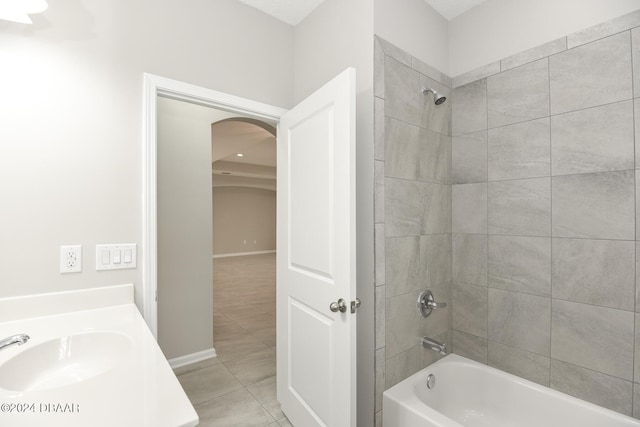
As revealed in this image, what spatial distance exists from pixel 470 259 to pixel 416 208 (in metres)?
0.57

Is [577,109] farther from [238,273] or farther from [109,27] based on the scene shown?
[238,273]

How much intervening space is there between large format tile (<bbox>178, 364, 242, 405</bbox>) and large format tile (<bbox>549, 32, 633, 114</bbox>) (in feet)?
9.31

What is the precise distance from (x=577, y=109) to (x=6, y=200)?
269cm

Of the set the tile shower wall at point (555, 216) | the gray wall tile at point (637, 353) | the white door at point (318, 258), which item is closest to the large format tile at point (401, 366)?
the white door at point (318, 258)

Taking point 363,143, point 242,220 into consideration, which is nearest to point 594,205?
point 363,143

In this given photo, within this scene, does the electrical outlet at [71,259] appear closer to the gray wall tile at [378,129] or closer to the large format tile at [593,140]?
the gray wall tile at [378,129]

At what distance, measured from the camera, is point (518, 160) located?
173 cm

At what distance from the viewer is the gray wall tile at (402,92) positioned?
63.0 inches

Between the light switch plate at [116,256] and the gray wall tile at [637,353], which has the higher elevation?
the light switch plate at [116,256]

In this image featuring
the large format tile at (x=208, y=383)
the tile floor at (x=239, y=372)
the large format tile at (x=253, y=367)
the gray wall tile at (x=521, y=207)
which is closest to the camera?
the gray wall tile at (x=521, y=207)

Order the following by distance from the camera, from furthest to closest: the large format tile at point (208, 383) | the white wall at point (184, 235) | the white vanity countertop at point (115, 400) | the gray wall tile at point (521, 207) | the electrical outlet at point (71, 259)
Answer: the white wall at point (184, 235), the large format tile at point (208, 383), the gray wall tile at point (521, 207), the electrical outlet at point (71, 259), the white vanity countertop at point (115, 400)

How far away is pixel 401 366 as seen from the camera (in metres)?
1.66

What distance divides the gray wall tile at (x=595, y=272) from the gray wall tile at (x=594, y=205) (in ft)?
0.17

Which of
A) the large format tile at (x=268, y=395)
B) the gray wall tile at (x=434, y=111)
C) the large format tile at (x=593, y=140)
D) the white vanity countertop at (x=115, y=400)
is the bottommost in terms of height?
the large format tile at (x=268, y=395)
